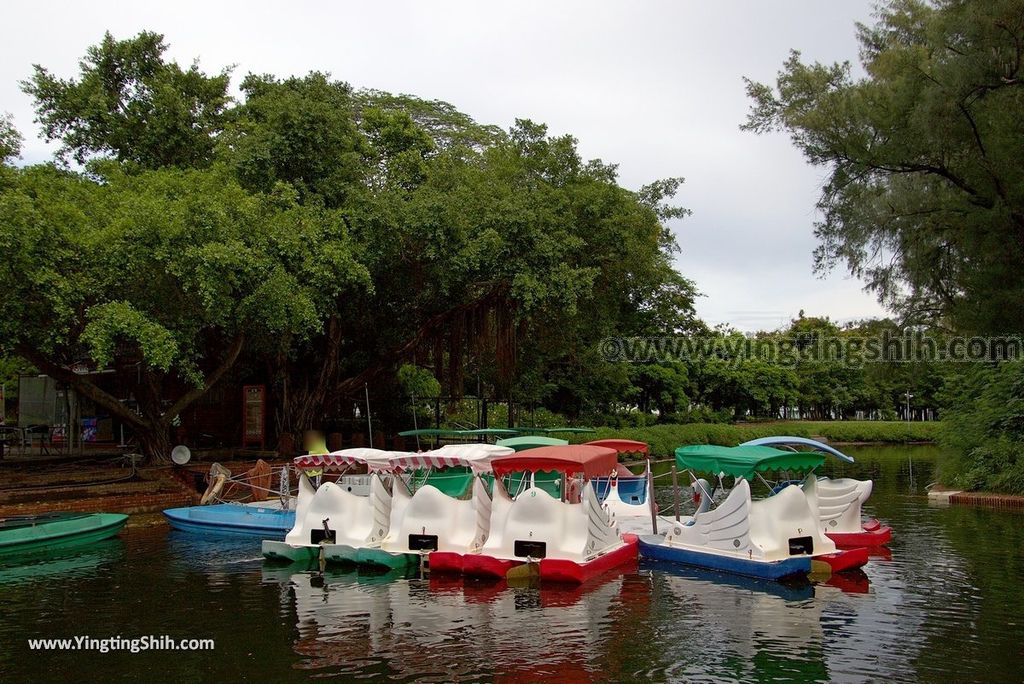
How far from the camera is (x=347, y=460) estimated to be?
734 inches

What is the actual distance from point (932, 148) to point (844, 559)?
37.4ft

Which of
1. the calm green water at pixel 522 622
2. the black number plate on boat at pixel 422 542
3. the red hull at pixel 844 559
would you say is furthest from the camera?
the black number plate on boat at pixel 422 542

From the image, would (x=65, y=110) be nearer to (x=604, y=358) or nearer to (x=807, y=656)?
(x=604, y=358)

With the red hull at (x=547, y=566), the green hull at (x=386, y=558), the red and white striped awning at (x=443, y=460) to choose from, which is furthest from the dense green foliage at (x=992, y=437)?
the green hull at (x=386, y=558)

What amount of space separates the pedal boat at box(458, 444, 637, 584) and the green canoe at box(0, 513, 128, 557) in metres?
8.29

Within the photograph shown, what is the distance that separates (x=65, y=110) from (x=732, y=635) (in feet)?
91.4

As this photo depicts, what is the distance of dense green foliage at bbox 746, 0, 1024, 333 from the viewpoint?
64.7 feet

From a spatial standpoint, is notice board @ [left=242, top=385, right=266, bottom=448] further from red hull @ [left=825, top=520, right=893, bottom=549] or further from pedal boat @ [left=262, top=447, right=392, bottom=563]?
red hull @ [left=825, top=520, right=893, bottom=549]

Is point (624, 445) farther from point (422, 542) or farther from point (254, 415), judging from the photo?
point (254, 415)

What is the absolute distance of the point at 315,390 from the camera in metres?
30.9

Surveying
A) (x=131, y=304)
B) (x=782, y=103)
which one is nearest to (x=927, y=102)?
(x=782, y=103)

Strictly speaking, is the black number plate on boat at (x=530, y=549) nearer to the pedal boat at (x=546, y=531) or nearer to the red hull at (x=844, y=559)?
the pedal boat at (x=546, y=531)

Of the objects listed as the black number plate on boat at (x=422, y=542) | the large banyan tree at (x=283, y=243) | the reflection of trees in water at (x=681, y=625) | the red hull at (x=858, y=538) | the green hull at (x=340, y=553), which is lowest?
the reflection of trees in water at (x=681, y=625)

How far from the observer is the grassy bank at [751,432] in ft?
135
